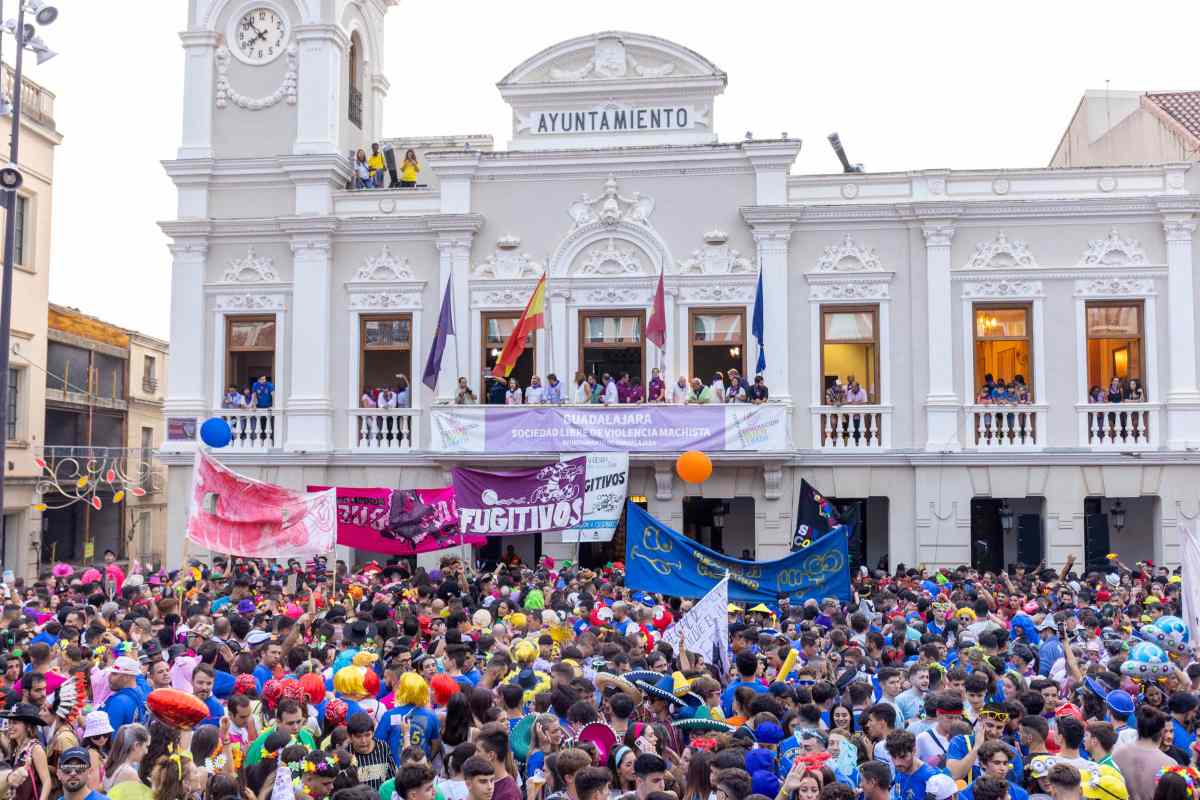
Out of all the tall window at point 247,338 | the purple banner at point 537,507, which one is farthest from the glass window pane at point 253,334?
the purple banner at point 537,507

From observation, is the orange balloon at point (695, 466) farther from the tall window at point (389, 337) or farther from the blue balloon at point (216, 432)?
the blue balloon at point (216, 432)

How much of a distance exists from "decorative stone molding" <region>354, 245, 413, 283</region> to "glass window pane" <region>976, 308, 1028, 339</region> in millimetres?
11042

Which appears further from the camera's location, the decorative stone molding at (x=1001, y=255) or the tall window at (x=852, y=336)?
the tall window at (x=852, y=336)

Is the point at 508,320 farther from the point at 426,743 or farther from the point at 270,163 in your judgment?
the point at 426,743

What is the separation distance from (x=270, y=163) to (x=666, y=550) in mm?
13779

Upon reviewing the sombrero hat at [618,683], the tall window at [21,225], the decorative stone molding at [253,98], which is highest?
the decorative stone molding at [253,98]

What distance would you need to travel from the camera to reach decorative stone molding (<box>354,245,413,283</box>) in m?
24.4

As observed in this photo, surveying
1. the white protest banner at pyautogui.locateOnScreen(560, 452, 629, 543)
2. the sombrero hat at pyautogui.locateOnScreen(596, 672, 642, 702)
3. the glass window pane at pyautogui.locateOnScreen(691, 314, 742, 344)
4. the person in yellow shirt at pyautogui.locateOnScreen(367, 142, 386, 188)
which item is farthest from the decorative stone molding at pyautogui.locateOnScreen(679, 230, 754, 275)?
the sombrero hat at pyautogui.locateOnScreen(596, 672, 642, 702)

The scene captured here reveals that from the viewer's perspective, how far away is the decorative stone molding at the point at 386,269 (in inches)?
960

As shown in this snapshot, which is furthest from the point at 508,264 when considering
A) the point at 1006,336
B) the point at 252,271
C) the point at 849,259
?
the point at 1006,336

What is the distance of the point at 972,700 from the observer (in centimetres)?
886

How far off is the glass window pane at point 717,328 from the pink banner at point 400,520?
6233 millimetres

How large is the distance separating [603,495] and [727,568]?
5420 millimetres

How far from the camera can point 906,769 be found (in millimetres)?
7168
